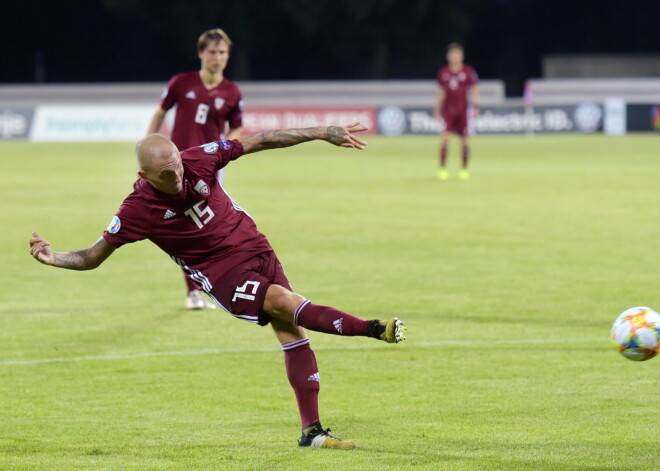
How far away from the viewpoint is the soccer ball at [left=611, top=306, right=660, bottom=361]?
6383 mm

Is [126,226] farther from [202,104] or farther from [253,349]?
[202,104]

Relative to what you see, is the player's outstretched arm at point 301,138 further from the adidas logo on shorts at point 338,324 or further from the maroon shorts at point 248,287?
the adidas logo on shorts at point 338,324

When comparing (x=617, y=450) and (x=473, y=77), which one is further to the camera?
(x=473, y=77)

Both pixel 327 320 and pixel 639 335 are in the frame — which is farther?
pixel 639 335

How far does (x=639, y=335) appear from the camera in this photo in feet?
21.0

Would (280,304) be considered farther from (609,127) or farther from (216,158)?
(609,127)

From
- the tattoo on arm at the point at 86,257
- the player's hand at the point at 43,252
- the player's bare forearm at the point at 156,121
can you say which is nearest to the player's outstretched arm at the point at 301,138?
the tattoo on arm at the point at 86,257

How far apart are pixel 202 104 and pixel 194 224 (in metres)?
4.95

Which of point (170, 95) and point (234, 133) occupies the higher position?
point (170, 95)

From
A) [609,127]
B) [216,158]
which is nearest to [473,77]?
[609,127]

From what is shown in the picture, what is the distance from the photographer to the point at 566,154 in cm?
3069

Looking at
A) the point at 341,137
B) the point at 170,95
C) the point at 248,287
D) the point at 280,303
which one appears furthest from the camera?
the point at 170,95

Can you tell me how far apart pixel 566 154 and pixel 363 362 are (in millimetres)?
23082

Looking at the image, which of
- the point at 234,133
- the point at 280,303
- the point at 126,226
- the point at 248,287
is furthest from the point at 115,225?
the point at 234,133
